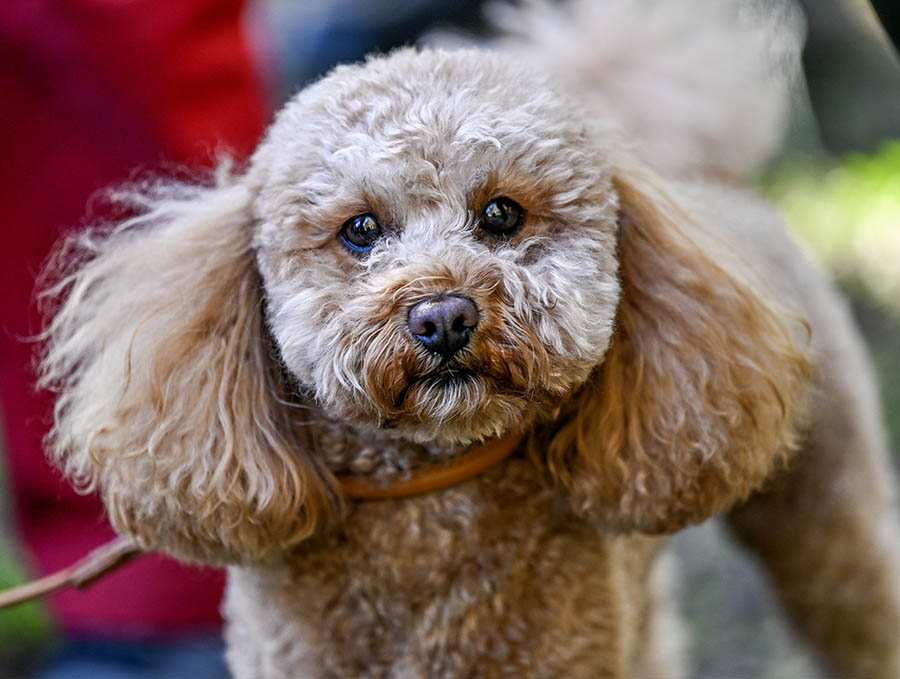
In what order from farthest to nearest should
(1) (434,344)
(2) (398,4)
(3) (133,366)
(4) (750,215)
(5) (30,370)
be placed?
(2) (398,4) → (5) (30,370) → (4) (750,215) → (3) (133,366) → (1) (434,344)

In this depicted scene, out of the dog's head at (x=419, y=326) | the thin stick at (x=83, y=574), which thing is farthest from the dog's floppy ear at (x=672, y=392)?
the thin stick at (x=83, y=574)

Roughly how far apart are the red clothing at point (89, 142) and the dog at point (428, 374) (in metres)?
0.58

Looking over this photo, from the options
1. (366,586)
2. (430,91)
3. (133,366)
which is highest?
(430,91)

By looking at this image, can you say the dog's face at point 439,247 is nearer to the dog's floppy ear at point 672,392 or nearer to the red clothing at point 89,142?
the dog's floppy ear at point 672,392

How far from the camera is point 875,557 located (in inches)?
83.7

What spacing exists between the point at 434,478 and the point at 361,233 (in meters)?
0.37

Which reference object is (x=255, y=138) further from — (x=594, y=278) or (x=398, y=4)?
(x=594, y=278)

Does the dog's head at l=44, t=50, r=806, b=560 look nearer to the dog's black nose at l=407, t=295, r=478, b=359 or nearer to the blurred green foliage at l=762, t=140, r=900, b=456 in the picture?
the dog's black nose at l=407, t=295, r=478, b=359

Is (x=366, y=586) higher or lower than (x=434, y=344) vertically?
lower

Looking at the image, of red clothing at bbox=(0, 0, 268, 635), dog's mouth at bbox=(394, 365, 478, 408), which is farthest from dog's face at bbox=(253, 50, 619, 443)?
red clothing at bbox=(0, 0, 268, 635)

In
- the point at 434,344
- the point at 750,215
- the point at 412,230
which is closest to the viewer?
the point at 434,344

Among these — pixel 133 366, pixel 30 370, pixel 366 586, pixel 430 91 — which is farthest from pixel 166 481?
pixel 30 370

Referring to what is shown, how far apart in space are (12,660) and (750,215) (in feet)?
7.02

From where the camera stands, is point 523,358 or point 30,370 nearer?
point 523,358
